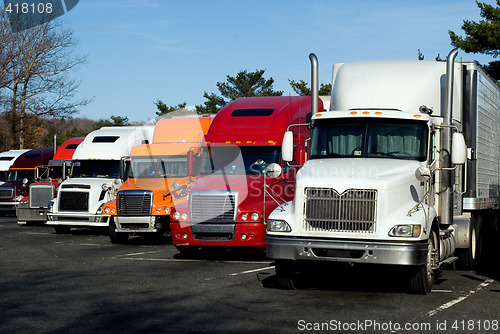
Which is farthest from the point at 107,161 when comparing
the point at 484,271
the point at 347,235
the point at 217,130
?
the point at 347,235

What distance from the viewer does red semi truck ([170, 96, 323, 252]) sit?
55.1 ft

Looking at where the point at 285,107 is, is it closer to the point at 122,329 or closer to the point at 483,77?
the point at 483,77

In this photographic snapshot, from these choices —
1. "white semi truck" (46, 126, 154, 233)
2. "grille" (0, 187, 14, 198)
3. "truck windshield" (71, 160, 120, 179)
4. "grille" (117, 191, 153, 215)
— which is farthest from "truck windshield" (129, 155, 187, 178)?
"grille" (0, 187, 14, 198)

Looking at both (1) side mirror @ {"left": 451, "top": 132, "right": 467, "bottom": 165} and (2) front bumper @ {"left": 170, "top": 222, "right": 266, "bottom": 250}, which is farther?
(2) front bumper @ {"left": 170, "top": 222, "right": 266, "bottom": 250}

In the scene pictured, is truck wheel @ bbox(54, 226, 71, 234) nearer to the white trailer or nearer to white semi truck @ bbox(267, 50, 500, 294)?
the white trailer

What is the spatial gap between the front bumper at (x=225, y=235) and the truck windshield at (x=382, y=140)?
4485mm

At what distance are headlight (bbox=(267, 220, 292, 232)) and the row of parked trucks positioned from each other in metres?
0.02

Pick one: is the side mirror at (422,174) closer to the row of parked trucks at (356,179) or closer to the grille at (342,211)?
the row of parked trucks at (356,179)

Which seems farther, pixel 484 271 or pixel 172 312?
pixel 484 271

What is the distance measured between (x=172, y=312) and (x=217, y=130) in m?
9.23

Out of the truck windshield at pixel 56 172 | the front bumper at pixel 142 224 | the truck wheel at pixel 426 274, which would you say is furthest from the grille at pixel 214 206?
the truck windshield at pixel 56 172

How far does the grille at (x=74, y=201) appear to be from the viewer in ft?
83.5

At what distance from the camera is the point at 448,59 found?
42.6 feet

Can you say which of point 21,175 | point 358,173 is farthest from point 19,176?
point 358,173
